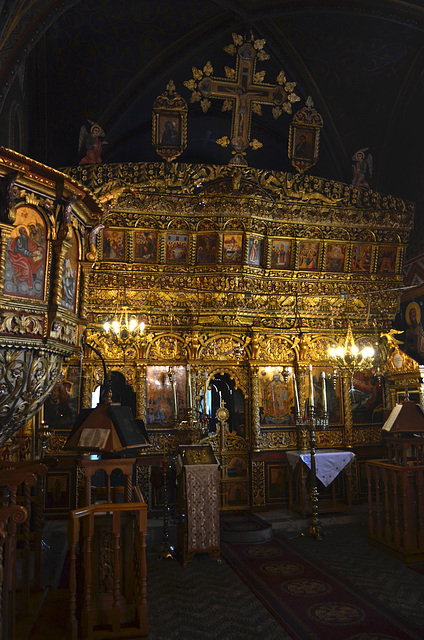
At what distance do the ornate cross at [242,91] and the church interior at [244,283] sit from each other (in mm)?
32

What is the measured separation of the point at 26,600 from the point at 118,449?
1276mm

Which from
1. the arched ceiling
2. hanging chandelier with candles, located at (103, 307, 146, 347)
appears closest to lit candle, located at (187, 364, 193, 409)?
hanging chandelier with candles, located at (103, 307, 146, 347)

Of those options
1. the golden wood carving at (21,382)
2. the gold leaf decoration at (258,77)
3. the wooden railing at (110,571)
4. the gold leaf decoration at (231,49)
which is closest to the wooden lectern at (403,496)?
the wooden railing at (110,571)

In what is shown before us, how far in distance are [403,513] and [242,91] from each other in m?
6.00

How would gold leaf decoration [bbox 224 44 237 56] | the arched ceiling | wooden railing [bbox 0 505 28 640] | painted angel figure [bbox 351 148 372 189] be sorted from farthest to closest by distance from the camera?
painted angel figure [bbox 351 148 372 189] → the arched ceiling → gold leaf decoration [bbox 224 44 237 56] → wooden railing [bbox 0 505 28 640]

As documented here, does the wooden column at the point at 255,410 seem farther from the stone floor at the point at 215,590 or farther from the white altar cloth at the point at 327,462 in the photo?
the stone floor at the point at 215,590

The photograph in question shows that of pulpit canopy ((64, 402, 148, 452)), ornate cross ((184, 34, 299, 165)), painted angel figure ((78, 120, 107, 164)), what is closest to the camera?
pulpit canopy ((64, 402, 148, 452))

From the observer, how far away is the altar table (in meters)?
7.21

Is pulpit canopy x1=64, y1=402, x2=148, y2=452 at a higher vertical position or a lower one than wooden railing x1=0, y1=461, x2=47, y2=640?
higher

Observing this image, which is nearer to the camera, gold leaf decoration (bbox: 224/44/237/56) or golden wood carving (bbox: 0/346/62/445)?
golden wood carving (bbox: 0/346/62/445)

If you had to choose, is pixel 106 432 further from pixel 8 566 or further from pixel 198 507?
pixel 198 507

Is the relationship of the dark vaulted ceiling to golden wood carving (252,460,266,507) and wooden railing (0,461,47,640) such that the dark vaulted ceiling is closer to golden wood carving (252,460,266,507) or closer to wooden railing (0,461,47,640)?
wooden railing (0,461,47,640)

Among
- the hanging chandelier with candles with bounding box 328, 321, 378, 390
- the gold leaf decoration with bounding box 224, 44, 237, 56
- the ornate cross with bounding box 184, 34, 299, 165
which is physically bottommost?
the hanging chandelier with candles with bounding box 328, 321, 378, 390

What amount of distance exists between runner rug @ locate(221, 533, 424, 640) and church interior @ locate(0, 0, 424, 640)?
58 millimetres
